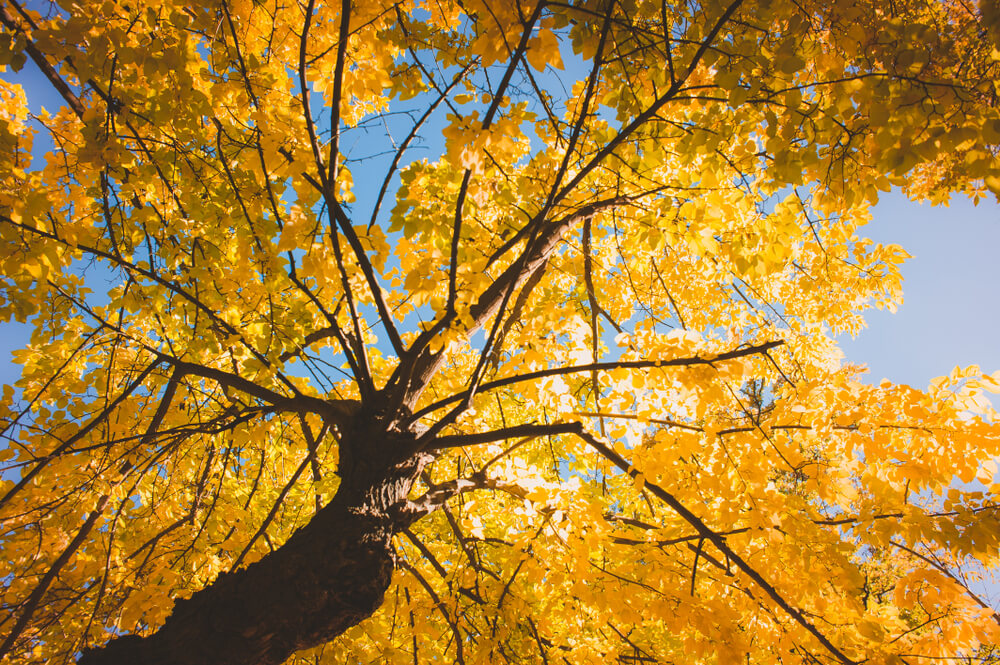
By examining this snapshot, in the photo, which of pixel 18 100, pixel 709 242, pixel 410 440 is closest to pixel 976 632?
pixel 709 242

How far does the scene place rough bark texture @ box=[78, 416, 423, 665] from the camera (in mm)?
1709

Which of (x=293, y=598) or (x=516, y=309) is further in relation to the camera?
(x=516, y=309)

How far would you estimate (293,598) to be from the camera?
1.81m

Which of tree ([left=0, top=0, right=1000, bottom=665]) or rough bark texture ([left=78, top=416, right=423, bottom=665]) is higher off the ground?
tree ([left=0, top=0, right=1000, bottom=665])

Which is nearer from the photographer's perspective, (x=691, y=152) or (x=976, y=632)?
(x=976, y=632)

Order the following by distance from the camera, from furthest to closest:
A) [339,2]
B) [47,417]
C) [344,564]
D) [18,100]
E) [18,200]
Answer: [18,100] < [47,417] < [339,2] < [18,200] < [344,564]

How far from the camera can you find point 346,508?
207 centimetres

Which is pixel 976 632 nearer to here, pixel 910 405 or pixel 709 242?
pixel 910 405

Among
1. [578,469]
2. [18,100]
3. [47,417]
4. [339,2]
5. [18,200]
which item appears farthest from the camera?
[578,469]

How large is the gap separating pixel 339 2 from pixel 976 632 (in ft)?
14.3

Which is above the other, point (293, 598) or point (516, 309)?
point (516, 309)

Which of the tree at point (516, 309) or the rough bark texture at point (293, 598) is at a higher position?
the tree at point (516, 309)

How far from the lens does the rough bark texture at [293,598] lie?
1.71 metres

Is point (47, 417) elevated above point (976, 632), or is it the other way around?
point (976, 632)
